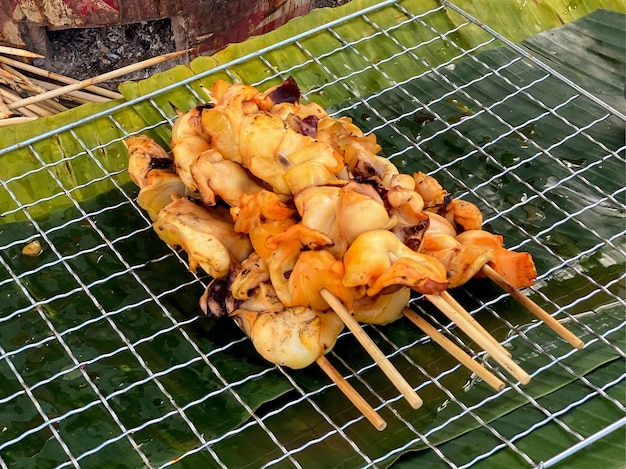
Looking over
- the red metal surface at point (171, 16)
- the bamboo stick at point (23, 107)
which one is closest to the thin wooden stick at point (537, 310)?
the red metal surface at point (171, 16)

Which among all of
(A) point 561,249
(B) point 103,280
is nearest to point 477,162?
(A) point 561,249

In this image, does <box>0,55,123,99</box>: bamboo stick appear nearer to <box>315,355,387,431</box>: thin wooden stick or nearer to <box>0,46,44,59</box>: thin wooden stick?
<box>0,46,44,59</box>: thin wooden stick

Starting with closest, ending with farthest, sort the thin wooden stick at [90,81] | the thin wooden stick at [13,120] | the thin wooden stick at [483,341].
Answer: the thin wooden stick at [483,341] < the thin wooden stick at [13,120] < the thin wooden stick at [90,81]

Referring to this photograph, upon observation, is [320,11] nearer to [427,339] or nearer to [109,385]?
[427,339]

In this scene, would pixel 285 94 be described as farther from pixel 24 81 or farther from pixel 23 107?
pixel 24 81

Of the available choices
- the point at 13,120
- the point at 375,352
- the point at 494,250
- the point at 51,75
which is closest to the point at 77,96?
the point at 51,75

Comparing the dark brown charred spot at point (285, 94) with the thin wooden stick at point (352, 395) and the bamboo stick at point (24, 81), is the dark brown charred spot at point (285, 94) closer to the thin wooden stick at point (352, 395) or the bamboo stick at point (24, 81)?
the thin wooden stick at point (352, 395)
